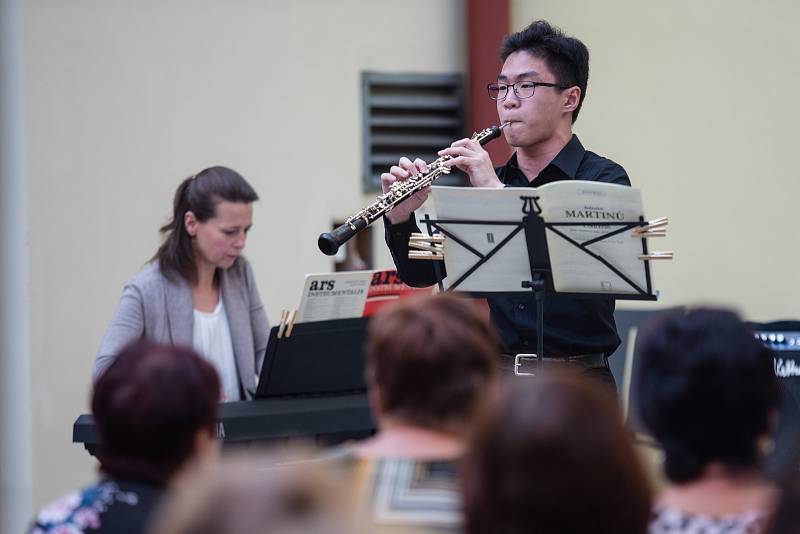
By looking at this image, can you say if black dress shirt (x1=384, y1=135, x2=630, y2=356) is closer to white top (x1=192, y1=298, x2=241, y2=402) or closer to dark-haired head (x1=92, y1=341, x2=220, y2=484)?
white top (x1=192, y1=298, x2=241, y2=402)

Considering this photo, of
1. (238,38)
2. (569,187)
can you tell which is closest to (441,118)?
(238,38)

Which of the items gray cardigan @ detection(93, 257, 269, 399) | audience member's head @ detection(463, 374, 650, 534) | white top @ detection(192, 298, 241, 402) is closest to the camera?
audience member's head @ detection(463, 374, 650, 534)

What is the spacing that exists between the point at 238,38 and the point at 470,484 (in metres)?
4.39

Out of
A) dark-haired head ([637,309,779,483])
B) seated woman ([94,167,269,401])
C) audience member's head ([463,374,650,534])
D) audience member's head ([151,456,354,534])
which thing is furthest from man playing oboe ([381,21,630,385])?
Result: audience member's head ([151,456,354,534])

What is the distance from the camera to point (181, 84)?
5398 mm

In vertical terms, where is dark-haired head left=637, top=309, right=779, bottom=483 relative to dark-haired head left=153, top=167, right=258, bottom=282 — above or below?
below

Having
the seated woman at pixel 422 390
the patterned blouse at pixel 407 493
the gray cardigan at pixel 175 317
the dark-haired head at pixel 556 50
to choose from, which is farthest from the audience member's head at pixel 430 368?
the gray cardigan at pixel 175 317

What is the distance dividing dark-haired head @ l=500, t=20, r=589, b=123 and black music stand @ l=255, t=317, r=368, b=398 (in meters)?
0.98

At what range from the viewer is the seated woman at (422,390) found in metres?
1.72

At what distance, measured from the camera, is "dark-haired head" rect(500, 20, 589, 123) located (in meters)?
3.62

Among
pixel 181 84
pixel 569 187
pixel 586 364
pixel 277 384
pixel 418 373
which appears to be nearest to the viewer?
pixel 418 373

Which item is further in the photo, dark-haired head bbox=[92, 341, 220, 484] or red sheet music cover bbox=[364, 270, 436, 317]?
red sheet music cover bbox=[364, 270, 436, 317]

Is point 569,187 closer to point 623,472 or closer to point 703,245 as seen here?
point 623,472

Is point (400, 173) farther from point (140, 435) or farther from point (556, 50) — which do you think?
point (140, 435)
